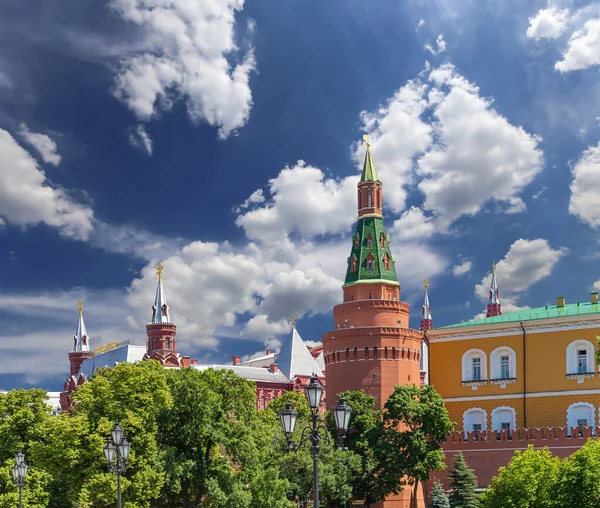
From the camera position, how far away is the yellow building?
187ft

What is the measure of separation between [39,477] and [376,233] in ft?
106

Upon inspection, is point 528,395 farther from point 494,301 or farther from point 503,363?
point 494,301

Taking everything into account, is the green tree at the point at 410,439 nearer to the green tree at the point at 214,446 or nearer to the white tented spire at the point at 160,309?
the green tree at the point at 214,446

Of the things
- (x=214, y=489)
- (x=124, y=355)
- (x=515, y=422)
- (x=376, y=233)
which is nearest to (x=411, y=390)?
(x=515, y=422)

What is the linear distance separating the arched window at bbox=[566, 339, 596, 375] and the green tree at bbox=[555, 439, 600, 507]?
61.1 ft

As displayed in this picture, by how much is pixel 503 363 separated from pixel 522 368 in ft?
4.99

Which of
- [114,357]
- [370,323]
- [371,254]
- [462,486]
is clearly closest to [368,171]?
[371,254]

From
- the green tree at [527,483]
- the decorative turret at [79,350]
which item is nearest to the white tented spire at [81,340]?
the decorative turret at [79,350]

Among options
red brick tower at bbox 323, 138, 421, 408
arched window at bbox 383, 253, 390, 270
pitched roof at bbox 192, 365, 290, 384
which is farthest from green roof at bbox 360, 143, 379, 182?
pitched roof at bbox 192, 365, 290, 384

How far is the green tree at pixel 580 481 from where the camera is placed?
37.3 metres

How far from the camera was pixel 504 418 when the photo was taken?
59.4 metres

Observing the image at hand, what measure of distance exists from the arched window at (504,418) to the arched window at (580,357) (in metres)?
4.88

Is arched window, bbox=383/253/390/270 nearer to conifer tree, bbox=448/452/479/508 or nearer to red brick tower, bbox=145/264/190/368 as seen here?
conifer tree, bbox=448/452/479/508

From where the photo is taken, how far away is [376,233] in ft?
217
